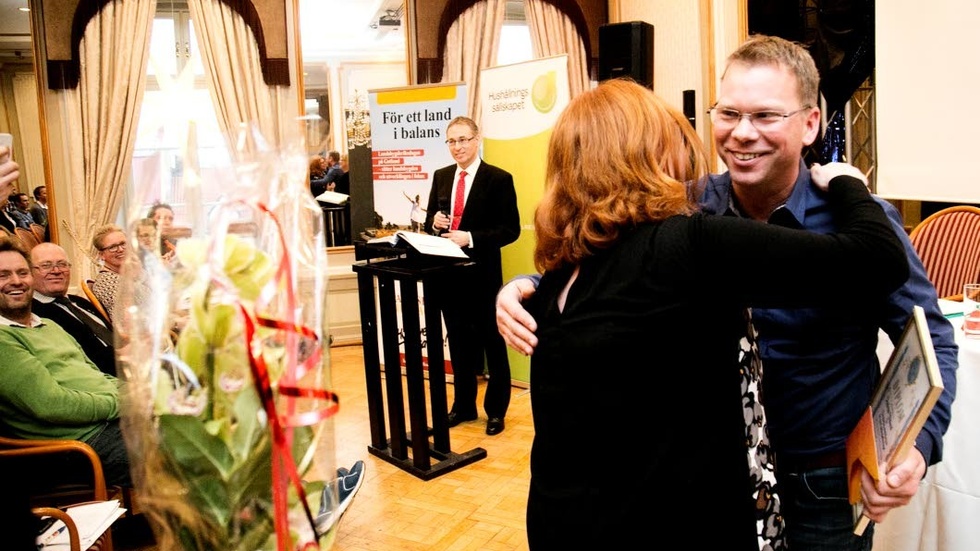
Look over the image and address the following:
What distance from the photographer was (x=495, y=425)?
430cm

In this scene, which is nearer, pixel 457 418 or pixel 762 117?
pixel 762 117

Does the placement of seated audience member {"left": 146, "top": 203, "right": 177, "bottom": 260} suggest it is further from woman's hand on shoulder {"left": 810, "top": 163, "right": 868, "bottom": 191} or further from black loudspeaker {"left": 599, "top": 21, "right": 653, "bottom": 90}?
black loudspeaker {"left": 599, "top": 21, "right": 653, "bottom": 90}

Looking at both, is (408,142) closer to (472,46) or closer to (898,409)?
(472,46)

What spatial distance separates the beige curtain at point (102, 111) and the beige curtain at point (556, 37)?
3067 mm

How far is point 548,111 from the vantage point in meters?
4.91

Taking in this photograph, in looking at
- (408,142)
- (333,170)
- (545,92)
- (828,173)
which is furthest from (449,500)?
(333,170)

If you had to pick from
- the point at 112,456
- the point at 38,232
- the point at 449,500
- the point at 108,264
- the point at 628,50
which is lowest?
the point at 449,500

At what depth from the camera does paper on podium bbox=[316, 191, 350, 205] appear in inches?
258

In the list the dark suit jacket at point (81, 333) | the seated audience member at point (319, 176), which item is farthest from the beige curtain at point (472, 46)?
the dark suit jacket at point (81, 333)

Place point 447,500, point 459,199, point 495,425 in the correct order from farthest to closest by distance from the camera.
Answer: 1. point 459,199
2. point 495,425
3. point 447,500

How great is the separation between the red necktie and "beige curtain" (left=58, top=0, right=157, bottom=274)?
108 inches

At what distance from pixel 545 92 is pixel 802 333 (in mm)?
3800

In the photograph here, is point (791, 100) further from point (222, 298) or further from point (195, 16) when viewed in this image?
point (195, 16)

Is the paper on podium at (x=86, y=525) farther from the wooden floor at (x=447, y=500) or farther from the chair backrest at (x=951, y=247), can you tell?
the chair backrest at (x=951, y=247)
